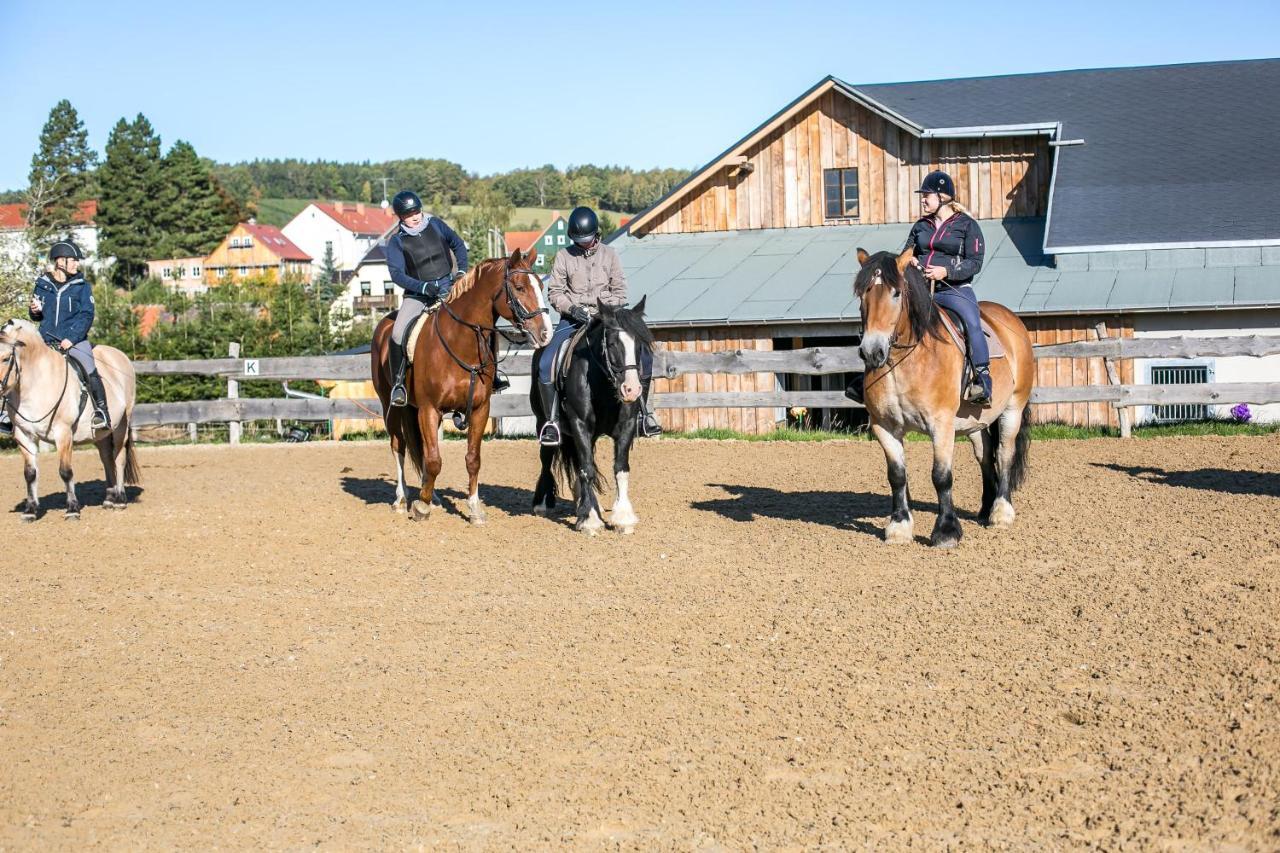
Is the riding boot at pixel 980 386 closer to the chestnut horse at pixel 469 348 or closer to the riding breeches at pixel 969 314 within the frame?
the riding breeches at pixel 969 314

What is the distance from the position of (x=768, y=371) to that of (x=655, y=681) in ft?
38.4

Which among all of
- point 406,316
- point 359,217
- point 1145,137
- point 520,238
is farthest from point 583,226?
point 359,217

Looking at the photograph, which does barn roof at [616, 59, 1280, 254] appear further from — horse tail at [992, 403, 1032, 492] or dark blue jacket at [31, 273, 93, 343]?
dark blue jacket at [31, 273, 93, 343]

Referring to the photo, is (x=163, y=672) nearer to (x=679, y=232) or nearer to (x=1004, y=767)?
(x=1004, y=767)

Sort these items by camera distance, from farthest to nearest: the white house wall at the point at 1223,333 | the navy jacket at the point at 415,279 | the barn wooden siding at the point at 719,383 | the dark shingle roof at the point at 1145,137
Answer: the barn wooden siding at the point at 719,383 < the dark shingle roof at the point at 1145,137 < the white house wall at the point at 1223,333 < the navy jacket at the point at 415,279

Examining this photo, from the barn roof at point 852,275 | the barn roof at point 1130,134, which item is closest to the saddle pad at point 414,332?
the barn roof at point 852,275

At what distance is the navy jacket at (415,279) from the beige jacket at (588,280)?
1100 mm

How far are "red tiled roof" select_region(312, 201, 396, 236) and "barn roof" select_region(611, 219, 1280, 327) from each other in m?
93.2

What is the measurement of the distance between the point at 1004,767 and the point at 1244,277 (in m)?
18.0

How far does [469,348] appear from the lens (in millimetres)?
10328

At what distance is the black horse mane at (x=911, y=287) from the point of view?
8.41 metres

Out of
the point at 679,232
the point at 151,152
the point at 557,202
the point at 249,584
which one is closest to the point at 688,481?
the point at 249,584

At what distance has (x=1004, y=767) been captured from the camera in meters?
4.59

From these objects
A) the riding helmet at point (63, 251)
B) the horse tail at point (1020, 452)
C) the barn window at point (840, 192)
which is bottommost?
the horse tail at point (1020, 452)
